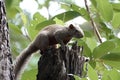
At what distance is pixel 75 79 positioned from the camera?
2.10m

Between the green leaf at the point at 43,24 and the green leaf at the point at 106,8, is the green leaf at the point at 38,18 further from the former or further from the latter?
the green leaf at the point at 106,8

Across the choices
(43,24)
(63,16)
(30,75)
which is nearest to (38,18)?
(43,24)

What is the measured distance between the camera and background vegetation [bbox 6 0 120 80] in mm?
2459

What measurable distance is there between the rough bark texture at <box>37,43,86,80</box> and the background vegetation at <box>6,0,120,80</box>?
10cm

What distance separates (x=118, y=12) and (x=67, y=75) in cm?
89

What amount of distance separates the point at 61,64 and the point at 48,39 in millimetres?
644

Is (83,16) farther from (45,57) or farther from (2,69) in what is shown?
(2,69)

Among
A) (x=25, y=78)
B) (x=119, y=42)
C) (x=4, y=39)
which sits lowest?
(x=25, y=78)

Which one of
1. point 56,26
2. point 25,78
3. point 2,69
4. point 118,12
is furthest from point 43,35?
point 2,69

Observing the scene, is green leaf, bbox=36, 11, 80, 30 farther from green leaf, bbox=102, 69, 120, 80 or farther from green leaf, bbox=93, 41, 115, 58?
green leaf, bbox=102, 69, 120, 80

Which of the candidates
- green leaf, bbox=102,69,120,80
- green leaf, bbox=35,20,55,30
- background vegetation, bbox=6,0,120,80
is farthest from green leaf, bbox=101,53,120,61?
green leaf, bbox=35,20,55,30

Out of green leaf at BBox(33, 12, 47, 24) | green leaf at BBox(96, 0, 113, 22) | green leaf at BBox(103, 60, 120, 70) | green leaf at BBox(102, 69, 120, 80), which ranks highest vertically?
green leaf at BBox(96, 0, 113, 22)

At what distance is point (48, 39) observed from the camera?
2783 mm

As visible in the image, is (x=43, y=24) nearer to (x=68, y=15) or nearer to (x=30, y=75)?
(x=68, y=15)
